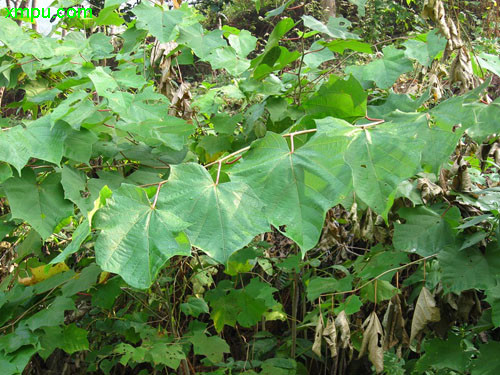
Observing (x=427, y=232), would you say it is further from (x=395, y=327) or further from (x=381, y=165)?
(x=381, y=165)

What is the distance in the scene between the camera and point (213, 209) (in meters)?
0.82

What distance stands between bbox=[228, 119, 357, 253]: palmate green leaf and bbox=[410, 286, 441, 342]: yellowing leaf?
79cm

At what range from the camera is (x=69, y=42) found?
1681mm

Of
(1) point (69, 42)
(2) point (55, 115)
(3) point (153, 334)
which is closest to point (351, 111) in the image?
(2) point (55, 115)

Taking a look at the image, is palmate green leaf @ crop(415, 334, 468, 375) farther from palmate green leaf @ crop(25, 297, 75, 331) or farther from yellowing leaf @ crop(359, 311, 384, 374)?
palmate green leaf @ crop(25, 297, 75, 331)

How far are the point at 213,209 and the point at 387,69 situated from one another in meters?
0.80

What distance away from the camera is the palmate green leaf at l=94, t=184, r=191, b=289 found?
0.78 m

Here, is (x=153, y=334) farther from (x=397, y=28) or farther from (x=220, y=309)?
(x=397, y=28)

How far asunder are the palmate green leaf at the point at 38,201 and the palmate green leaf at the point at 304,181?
2.16 feet

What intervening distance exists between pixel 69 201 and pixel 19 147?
201 mm

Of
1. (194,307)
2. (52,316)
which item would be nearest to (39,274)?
(52,316)

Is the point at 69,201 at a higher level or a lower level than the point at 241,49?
lower

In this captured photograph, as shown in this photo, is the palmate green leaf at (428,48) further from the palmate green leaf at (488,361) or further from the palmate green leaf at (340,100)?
the palmate green leaf at (488,361)

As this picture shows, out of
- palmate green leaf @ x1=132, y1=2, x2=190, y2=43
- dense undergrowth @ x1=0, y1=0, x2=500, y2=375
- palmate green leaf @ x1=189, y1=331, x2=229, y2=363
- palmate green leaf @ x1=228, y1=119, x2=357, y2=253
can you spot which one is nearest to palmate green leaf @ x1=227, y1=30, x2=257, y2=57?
dense undergrowth @ x1=0, y1=0, x2=500, y2=375
